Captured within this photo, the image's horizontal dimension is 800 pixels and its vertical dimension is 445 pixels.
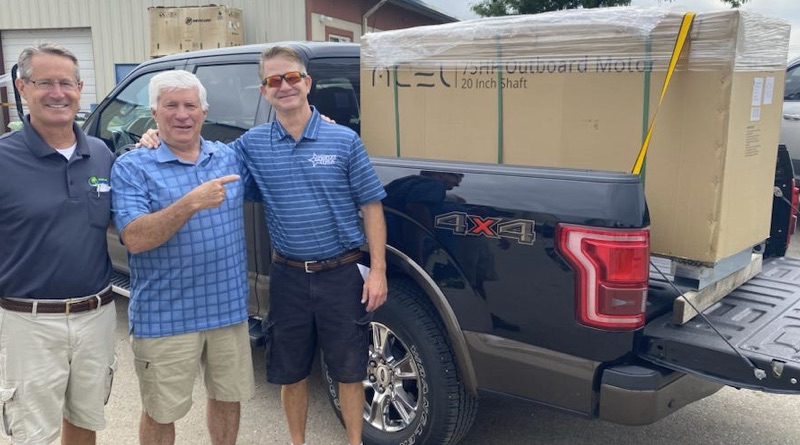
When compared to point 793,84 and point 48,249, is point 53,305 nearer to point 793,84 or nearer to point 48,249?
point 48,249

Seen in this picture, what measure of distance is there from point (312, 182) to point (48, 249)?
90cm

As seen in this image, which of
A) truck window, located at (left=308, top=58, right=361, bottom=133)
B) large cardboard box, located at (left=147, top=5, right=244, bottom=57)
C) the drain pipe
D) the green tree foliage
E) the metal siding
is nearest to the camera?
truck window, located at (left=308, top=58, right=361, bottom=133)

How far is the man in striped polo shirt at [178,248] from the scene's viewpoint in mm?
2199

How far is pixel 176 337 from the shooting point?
2.39m

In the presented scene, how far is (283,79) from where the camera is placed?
8.25 ft

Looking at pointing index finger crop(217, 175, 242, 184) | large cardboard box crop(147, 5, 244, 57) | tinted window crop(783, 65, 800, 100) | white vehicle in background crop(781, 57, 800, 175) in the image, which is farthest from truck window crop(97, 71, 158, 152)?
large cardboard box crop(147, 5, 244, 57)

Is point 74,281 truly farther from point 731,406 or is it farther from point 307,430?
point 731,406

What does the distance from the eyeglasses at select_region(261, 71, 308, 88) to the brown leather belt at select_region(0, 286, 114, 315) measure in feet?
3.16

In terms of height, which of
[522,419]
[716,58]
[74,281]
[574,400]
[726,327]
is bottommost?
[522,419]

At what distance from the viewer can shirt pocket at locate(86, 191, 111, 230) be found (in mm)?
2201

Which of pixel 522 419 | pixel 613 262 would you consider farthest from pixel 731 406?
pixel 613 262

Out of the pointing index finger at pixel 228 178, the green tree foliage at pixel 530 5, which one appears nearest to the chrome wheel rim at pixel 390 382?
the pointing index finger at pixel 228 178

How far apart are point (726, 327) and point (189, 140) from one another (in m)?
2.05

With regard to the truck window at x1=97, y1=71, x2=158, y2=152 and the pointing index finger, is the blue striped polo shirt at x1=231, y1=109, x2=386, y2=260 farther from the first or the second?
the truck window at x1=97, y1=71, x2=158, y2=152
